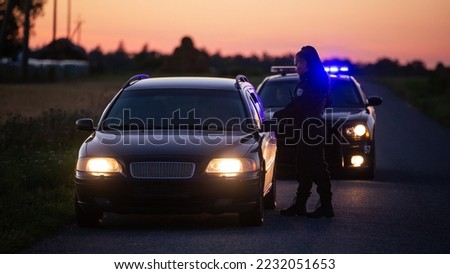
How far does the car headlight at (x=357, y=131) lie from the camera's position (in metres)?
18.6

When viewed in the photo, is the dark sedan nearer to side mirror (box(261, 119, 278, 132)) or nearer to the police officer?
side mirror (box(261, 119, 278, 132))

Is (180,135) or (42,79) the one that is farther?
(42,79)

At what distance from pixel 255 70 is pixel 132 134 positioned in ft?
406

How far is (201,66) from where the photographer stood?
430 ft

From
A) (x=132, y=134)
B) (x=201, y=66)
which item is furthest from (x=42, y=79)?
(x=132, y=134)

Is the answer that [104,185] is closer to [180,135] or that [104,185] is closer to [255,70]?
[180,135]

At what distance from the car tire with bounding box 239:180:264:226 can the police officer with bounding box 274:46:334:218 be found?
119cm

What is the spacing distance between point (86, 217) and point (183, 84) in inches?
85.6

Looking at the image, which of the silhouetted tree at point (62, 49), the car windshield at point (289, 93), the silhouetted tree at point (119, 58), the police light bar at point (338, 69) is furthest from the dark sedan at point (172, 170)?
the silhouetted tree at point (119, 58)

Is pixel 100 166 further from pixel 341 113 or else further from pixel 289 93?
pixel 289 93

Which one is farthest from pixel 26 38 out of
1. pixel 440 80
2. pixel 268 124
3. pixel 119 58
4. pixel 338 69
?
pixel 119 58

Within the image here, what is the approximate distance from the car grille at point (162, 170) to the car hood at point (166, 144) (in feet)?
0.26

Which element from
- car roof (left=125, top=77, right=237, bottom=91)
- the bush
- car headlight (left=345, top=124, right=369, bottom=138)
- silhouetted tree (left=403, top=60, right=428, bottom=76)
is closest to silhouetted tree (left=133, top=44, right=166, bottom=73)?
silhouetted tree (left=403, top=60, right=428, bottom=76)

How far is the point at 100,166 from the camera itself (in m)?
11.9
